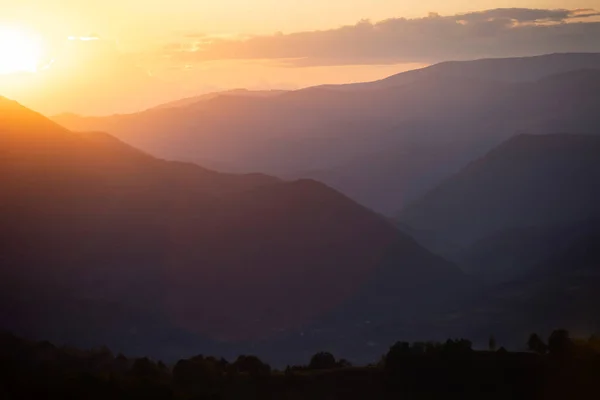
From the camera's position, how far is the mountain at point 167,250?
353 feet

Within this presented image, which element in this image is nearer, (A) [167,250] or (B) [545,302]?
(A) [167,250]

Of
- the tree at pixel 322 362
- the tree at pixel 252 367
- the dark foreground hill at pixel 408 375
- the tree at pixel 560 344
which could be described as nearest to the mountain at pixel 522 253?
the tree at pixel 322 362

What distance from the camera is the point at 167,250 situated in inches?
4948

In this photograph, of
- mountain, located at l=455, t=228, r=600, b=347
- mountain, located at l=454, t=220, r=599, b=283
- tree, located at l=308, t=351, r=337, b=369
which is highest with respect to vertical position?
mountain, located at l=454, t=220, r=599, b=283

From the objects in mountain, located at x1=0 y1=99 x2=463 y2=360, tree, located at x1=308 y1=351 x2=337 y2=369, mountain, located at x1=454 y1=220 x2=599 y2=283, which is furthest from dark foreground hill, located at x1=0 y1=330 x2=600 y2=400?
mountain, located at x1=454 y1=220 x2=599 y2=283

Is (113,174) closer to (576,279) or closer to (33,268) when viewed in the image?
(33,268)

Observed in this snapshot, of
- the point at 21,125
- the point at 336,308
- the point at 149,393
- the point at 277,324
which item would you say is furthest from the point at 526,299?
the point at 149,393

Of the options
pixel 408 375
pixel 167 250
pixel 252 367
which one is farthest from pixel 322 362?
pixel 167 250

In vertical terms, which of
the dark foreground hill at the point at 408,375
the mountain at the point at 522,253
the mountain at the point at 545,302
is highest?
the mountain at the point at 522,253

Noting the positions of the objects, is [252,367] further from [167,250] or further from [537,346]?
[167,250]

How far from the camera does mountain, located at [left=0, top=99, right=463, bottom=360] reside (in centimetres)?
10769

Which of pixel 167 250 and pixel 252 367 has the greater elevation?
pixel 167 250

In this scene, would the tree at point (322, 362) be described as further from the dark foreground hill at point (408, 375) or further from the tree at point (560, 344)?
the tree at point (560, 344)

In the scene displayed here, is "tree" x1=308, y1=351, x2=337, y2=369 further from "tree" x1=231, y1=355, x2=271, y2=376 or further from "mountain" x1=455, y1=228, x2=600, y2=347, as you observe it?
"mountain" x1=455, y1=228, x2=600, y2=347
